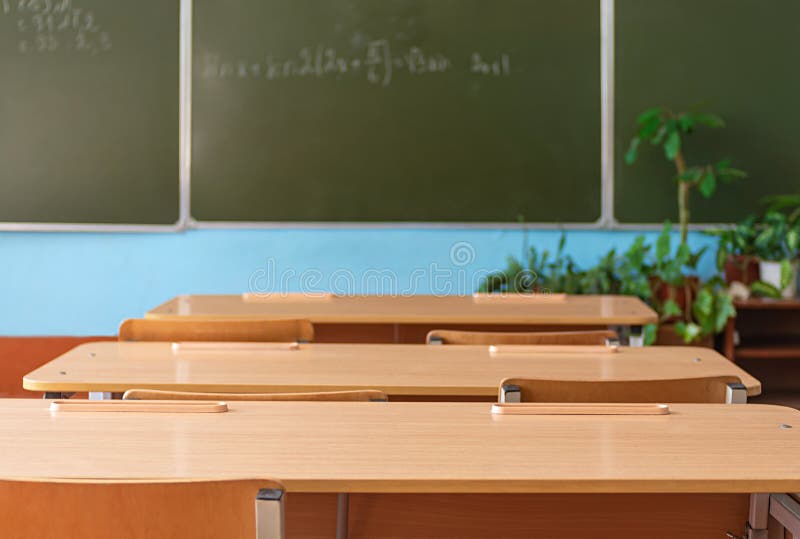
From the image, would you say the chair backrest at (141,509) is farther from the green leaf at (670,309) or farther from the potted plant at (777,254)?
the potted plant at (777,254)

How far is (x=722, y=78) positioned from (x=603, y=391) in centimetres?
336

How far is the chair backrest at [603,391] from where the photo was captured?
5.87 ft

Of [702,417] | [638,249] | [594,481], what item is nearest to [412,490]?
[594,481]

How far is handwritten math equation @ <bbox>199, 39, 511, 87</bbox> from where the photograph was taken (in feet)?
15.2

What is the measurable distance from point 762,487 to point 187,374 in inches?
53.9

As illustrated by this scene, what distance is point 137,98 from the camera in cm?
466

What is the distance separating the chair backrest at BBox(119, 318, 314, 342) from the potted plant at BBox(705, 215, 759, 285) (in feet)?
8.90

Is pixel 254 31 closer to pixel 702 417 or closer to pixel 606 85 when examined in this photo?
Answer: pixel 606 85

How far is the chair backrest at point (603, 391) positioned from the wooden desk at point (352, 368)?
20 centimetres

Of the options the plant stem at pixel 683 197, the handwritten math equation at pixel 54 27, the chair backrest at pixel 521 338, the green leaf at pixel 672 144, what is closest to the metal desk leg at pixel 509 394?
the chair backrest at pixel 521 338

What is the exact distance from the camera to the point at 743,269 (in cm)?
455

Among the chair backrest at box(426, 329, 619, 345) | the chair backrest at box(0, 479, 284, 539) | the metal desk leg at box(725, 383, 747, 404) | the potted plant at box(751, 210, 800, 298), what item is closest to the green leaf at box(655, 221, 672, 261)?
the potted plant at box(751, 210, 800, 298)

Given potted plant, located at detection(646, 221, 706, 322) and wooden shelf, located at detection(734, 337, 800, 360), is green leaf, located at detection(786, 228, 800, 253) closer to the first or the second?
potted plant, located at detection(646, 221, 706, 322)

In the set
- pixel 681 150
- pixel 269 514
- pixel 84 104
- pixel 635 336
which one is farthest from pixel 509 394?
pixel 84 104
